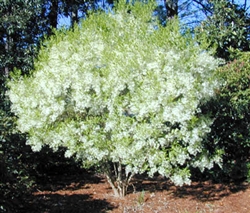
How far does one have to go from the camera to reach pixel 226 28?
8.72 meters

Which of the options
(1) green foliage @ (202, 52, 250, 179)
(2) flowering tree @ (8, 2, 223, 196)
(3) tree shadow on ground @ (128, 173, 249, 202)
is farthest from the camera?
(1) green foliage @ (202, 52, 250, 179)

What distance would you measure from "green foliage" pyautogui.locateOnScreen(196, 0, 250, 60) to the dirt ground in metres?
3.67

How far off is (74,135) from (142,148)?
3.87ft

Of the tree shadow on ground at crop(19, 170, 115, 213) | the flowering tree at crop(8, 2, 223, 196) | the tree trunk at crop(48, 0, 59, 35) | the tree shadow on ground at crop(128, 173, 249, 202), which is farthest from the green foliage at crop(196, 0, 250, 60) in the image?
the tree shadow on ground at crop(19, 170, 115, 213)

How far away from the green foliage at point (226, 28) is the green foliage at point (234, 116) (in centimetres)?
87

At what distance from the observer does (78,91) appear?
17.5 feet

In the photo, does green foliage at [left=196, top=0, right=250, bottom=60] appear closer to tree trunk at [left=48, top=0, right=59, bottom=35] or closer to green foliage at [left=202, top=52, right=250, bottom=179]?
green foliage at [left=202, top=52, right=250, bottom=179]

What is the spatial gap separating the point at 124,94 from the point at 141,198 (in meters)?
2.11

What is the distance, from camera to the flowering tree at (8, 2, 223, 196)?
16.5 feet

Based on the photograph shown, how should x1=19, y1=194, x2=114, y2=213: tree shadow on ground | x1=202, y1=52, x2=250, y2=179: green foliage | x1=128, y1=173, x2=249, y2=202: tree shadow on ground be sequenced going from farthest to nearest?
x1=202, y1=52, x2=250, y2=179: green foliage, x1=128, y1=173, x2=249, y2=202: tree shadow on ground, x1=19, y1=194, x2=114, y2=213: tree shadow on ground

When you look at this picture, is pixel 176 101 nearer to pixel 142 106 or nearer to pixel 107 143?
pixel 142 106

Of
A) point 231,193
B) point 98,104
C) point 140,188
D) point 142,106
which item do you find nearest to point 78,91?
point 98,104

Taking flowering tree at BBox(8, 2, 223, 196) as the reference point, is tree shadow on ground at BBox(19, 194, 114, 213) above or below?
below

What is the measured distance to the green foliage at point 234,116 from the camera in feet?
22.9
